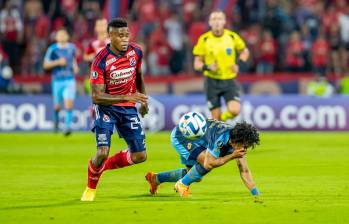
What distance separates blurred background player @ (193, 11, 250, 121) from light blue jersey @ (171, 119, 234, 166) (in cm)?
681

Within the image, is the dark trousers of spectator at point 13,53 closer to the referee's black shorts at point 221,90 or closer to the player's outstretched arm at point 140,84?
the referee's black shorts at point 221,90

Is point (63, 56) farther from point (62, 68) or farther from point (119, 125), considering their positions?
point (119, 125)

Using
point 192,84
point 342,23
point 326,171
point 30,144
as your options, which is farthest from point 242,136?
point 342,23

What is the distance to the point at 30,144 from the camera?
69.3 feet

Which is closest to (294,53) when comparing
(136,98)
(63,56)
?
(63,56)

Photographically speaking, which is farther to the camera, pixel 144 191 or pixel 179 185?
pixel 144 191

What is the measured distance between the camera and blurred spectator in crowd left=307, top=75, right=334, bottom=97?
89.1 ft

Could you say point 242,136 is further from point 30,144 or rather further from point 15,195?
point 30,144

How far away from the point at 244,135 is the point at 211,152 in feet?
1.83

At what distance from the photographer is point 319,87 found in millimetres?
27156

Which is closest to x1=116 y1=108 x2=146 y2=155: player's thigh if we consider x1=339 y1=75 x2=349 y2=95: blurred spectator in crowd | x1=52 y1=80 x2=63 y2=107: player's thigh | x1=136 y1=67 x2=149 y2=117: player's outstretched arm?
x1=136 y1=67 x2=149 y2=117: player's outstretched arm

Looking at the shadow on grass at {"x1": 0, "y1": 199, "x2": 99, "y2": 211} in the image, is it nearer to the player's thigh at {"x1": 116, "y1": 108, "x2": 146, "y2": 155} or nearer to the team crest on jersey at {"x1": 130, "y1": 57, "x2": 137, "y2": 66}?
the player's thigh at {"x1": 116, "y1": 108, "x2": 146, "y2": 155}

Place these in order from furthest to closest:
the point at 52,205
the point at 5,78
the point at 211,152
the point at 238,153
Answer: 1. the point at 5,78
2. the point at 211,152
3. the point at 52,205
4. the point at 238,153

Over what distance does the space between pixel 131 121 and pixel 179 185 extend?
0.94m
